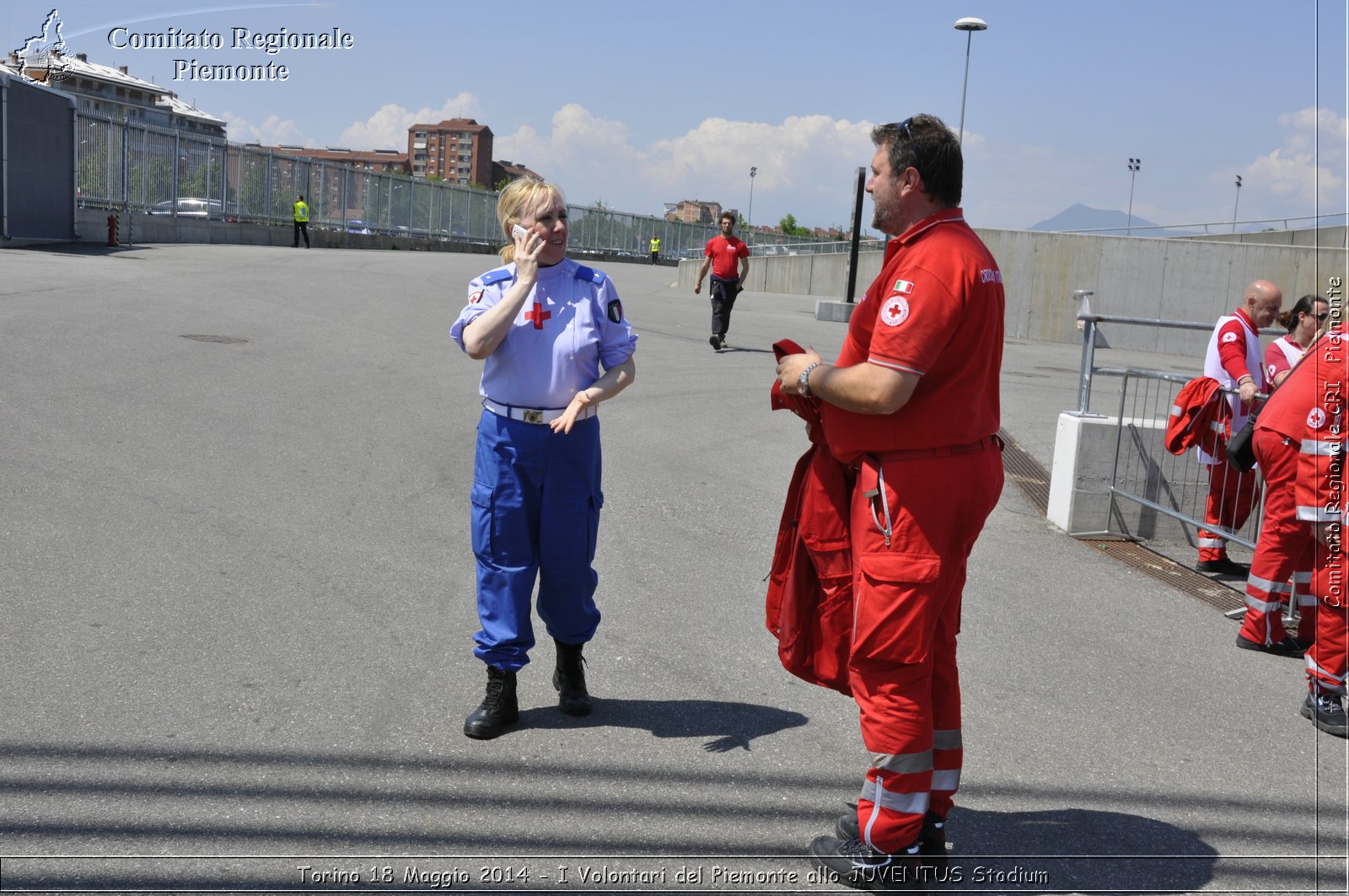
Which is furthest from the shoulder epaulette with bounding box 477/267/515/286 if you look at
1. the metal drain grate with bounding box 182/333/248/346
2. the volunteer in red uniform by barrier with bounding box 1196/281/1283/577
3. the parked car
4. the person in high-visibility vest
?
the person in high-visibility vest

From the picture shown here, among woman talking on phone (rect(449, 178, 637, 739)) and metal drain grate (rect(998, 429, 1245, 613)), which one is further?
metal drain grate (rect(998, 429, 1245, 613))

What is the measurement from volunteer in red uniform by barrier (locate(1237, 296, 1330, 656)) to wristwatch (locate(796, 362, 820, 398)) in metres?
3.24

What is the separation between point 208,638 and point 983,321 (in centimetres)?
350

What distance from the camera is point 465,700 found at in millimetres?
4508

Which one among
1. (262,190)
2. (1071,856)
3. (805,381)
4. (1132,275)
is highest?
(262,190)

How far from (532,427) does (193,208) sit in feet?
100

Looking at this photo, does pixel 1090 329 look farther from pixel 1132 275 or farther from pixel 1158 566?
pixel 1132 275

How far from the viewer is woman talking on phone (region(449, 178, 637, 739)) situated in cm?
415

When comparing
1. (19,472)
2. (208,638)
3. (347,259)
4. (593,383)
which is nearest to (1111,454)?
(593,383)

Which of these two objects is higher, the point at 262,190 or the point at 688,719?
the point at 262,190

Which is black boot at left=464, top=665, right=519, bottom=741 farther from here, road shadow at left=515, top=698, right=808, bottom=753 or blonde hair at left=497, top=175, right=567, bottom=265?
blonde hair at left=497, top=175, right=567, bottom=265

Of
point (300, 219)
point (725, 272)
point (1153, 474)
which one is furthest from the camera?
point (300, 219)

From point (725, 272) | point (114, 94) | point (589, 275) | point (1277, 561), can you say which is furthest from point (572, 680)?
point (114, 94)

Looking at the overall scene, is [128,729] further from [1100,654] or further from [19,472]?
[1100,654]
